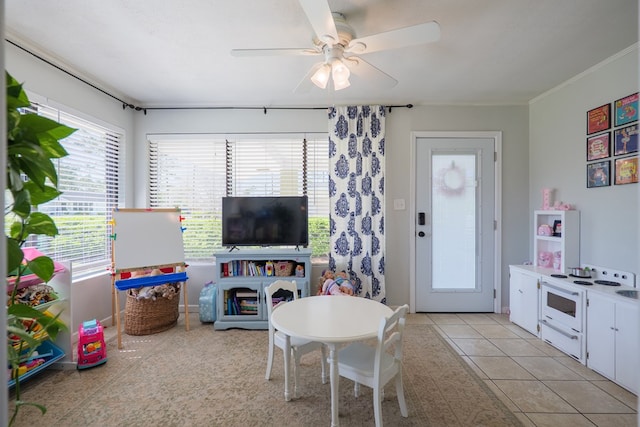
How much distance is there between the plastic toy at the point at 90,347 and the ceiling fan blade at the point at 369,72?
2.84 m

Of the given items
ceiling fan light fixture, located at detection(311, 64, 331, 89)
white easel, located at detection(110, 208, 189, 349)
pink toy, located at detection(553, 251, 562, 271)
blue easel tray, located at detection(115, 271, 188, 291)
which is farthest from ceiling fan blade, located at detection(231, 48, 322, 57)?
pink toy, located at detection(553, 251, 562, 271)

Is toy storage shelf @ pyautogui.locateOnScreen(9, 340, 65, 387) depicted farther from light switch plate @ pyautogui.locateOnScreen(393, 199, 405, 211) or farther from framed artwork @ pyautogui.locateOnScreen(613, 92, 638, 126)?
framed artwork @ pyautogui.locateOnScreen(613, 92, 638, 126)

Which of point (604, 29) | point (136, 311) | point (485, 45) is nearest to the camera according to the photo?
point (604, 29)

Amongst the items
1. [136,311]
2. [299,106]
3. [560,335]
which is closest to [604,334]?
[560,335]

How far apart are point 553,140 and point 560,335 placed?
197cm

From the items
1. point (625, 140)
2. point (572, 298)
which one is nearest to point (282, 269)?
point (572, 298)

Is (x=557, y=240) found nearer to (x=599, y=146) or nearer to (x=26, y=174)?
(x=599, y=146)

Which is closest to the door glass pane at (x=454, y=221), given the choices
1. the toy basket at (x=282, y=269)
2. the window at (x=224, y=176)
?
the window at (x=224, y=176)

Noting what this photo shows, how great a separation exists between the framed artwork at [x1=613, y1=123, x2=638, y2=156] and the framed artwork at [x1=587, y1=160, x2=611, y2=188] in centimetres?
13

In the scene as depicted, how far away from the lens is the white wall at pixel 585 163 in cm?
228

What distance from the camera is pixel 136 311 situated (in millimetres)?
2795

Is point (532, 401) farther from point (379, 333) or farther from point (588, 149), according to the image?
point (588, 149)

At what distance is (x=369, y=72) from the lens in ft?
6.60

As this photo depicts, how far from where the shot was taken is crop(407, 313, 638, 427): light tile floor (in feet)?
5.65
